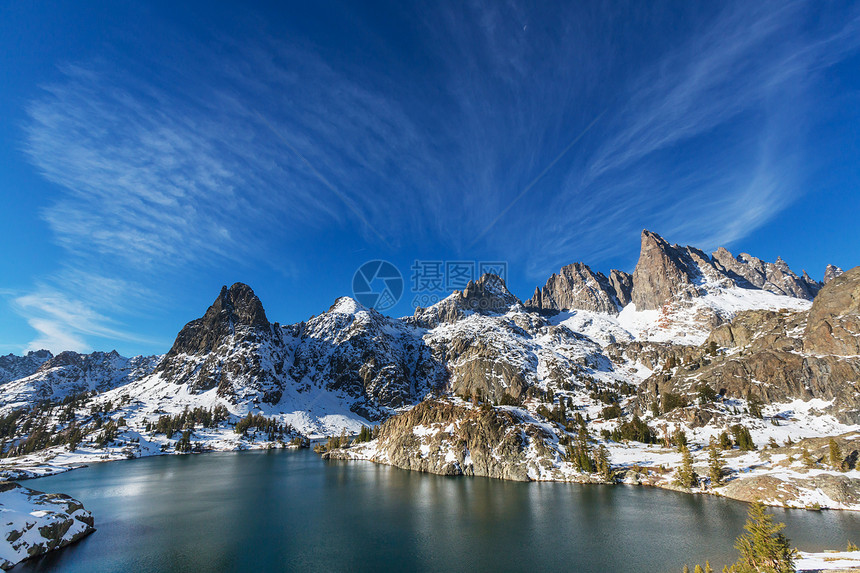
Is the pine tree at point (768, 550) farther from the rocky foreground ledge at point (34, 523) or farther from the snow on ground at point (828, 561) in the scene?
the rocky foreground ledge at point (34, 523)

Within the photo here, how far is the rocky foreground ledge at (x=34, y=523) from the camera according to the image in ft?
148

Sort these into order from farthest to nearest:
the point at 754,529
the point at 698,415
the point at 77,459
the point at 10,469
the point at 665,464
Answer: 1. the point at 77,459
2. the point at 698,415
3. the point at 10,469
4. the point at 665,464
5. the point at 754,529

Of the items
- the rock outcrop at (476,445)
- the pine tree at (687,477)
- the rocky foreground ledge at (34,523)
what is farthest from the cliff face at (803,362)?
the rocky foreground ledge at (34,523)

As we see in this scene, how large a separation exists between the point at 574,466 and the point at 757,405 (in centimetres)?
8435

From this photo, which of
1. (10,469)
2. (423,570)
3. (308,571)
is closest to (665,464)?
(423,570)

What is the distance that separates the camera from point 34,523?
160 feet

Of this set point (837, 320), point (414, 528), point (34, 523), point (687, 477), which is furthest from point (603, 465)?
point (837, 320)

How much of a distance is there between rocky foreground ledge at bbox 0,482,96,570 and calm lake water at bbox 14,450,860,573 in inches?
84.5

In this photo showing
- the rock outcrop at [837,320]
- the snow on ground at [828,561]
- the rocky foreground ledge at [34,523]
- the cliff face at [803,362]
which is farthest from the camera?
the rock outcrop at [837,320]

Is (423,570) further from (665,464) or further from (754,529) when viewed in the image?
(665,464)

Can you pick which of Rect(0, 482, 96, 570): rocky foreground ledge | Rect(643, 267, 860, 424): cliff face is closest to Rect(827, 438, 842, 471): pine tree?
Rect(643, 267, 860, 424): cliff face

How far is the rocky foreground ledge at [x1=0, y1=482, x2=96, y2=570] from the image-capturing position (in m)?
45.1

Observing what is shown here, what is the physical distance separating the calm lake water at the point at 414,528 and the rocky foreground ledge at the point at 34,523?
84.5 inches

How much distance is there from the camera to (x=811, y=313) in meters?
154
